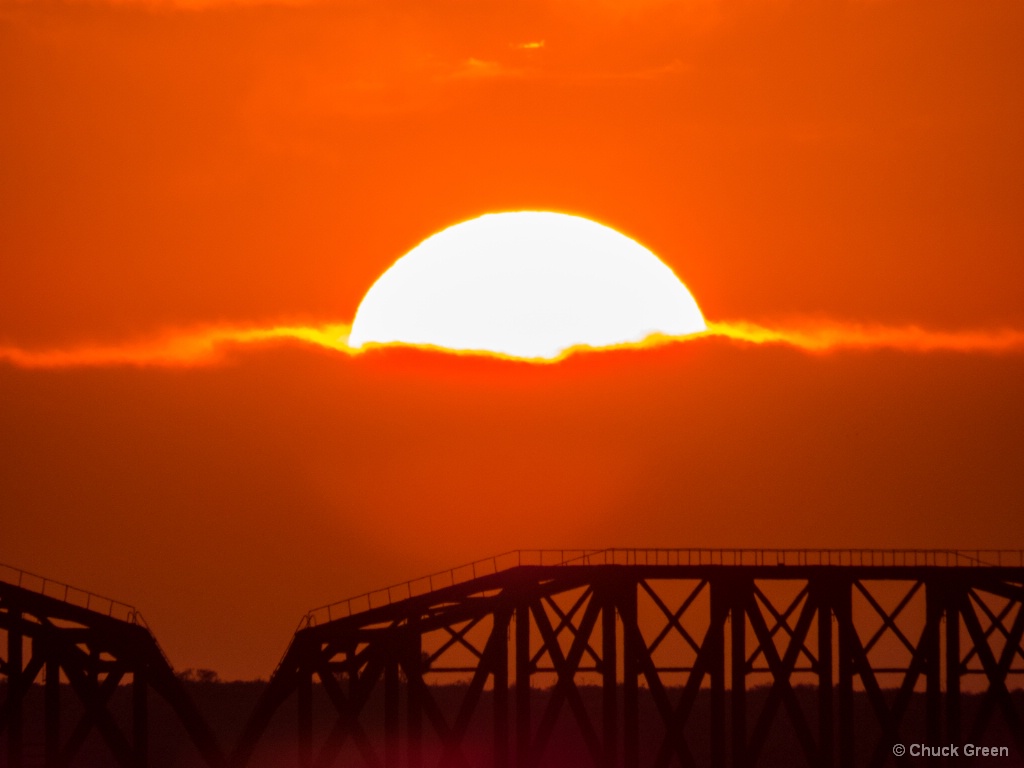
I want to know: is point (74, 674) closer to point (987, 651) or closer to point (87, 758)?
point (987, 651)

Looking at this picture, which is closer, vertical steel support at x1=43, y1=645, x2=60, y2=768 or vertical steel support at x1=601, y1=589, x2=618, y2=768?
vertical steel support at x1=601, y1=589, x2=618, y2=768

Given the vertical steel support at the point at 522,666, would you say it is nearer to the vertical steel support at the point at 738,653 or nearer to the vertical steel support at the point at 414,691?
the vertical steel support at the point at 414,691

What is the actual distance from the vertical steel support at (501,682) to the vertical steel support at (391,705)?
486cm

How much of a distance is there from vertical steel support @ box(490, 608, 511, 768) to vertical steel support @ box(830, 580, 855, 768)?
14.0m

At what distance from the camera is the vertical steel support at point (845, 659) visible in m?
99.8

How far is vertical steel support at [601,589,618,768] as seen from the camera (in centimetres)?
9894

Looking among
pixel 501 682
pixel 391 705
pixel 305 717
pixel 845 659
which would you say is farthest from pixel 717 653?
pixel 305 717

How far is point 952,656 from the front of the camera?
101 m

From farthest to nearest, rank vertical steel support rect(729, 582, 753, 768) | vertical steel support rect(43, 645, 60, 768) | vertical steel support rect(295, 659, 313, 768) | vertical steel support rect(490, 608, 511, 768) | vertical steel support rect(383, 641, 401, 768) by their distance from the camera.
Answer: vertical steel support rect(43, 645, 60, 768) → vertical steel support rect(295, 659, 313, 768) → vertical steel support rect(383, 641, 401, 768) → vertical steel support rect(490, 608, 511, 768) → vertical steel support rect(729, 582, 753, 768)

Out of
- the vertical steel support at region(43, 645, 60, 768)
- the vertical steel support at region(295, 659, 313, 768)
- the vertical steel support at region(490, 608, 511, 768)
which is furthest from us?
the vertical steel support at region(43, 645, 60, 768)

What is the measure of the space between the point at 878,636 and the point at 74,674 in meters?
36.5

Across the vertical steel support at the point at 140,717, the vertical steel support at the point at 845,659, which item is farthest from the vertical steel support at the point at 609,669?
the vertical steel support at the point at 140,717

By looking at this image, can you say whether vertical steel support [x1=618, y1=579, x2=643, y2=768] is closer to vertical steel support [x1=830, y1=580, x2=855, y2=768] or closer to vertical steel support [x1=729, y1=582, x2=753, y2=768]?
vertical steel support [x1=729, y1=582, x2=753, y2=768]

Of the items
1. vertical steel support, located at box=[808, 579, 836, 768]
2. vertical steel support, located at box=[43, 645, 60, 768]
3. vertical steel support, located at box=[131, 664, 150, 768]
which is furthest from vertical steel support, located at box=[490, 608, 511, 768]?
vertical steel support, located at box=[43, 645, 60, 768]
